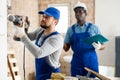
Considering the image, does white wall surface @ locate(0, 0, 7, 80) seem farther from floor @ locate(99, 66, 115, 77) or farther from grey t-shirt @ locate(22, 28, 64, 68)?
floor @ locate(99, 66, 115, 77)

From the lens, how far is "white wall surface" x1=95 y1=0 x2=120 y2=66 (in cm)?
407

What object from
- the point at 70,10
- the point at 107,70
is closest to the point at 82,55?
the point at 107,70

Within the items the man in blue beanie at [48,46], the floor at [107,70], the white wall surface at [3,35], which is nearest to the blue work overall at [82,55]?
the man in blue beanie at [48,46]

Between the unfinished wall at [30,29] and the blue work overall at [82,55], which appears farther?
the unfinished wall at [30,29]

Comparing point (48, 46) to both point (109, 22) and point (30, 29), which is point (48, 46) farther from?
point (109, 22)

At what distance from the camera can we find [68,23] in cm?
443

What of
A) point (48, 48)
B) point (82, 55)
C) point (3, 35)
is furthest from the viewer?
point (82, 55)

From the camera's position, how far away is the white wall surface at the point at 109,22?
4.07 meters

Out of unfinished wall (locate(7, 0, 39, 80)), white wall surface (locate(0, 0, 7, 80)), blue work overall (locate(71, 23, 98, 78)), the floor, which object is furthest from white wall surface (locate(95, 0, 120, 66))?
white wall surface (locate(0, 0, 7, 80))

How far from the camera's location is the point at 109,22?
4.11 m

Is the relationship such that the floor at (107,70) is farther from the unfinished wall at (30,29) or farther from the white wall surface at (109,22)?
the unfinished wall at (30,29)

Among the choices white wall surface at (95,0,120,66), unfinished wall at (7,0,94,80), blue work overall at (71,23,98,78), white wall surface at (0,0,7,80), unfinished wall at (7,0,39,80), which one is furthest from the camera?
white wall surface at (95,0,120,66)

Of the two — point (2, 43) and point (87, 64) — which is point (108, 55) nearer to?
point (87, 64)

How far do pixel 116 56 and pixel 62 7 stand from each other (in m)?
1.56
